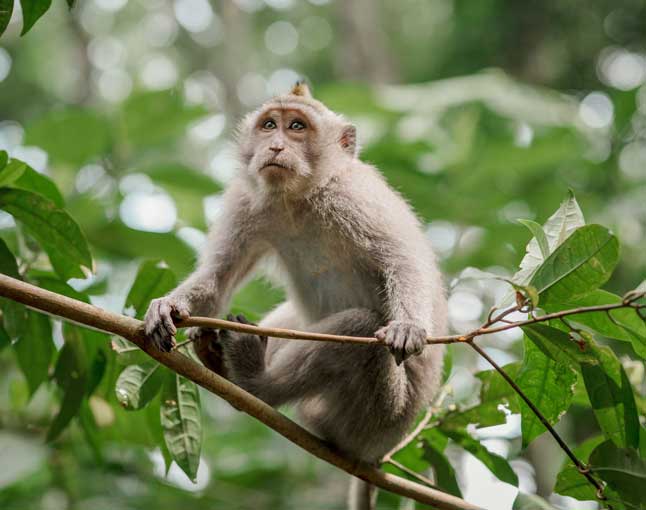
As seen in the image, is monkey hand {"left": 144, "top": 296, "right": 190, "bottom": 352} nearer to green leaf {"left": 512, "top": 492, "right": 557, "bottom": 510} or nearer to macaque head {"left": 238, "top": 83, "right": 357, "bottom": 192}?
macaque head {"left": 238, "top": 83, "right": 357, "bottom": 192}

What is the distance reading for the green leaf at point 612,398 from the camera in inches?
→ 107

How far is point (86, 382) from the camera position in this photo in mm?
3338

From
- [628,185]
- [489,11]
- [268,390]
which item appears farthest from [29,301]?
[489,11]

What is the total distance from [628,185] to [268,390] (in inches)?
217

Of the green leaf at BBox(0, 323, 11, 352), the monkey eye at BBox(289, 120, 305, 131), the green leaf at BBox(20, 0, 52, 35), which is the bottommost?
the green leaf at BBox(0, 323, 11, 352)

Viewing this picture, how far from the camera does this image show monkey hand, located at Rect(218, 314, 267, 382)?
3.93m

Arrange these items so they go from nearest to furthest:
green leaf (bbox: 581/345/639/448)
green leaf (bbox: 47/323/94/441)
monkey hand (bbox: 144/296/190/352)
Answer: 1. green leaf (bbox: 581/345/639/448)
2. monkey hand (bbox: 144/296/190/352)
3. green leaf (bbox: 47/323/94/441)

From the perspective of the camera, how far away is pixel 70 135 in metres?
5.31

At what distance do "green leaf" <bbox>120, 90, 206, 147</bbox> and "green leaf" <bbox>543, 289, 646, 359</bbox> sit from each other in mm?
3700

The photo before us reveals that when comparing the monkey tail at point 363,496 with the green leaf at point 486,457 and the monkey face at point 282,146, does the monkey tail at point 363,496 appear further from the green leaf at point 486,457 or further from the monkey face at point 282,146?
the monkey face at point 282,146

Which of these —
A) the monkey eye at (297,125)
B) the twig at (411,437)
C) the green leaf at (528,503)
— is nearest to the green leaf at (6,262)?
the twig at (411,437)

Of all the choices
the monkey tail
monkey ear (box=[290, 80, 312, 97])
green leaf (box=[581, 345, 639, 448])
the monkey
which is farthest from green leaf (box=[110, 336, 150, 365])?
monkey ear (box=[290, 80, 312, 97])

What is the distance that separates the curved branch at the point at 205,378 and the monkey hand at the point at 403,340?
0.46 metres

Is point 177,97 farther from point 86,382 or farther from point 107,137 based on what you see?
point 86,382
